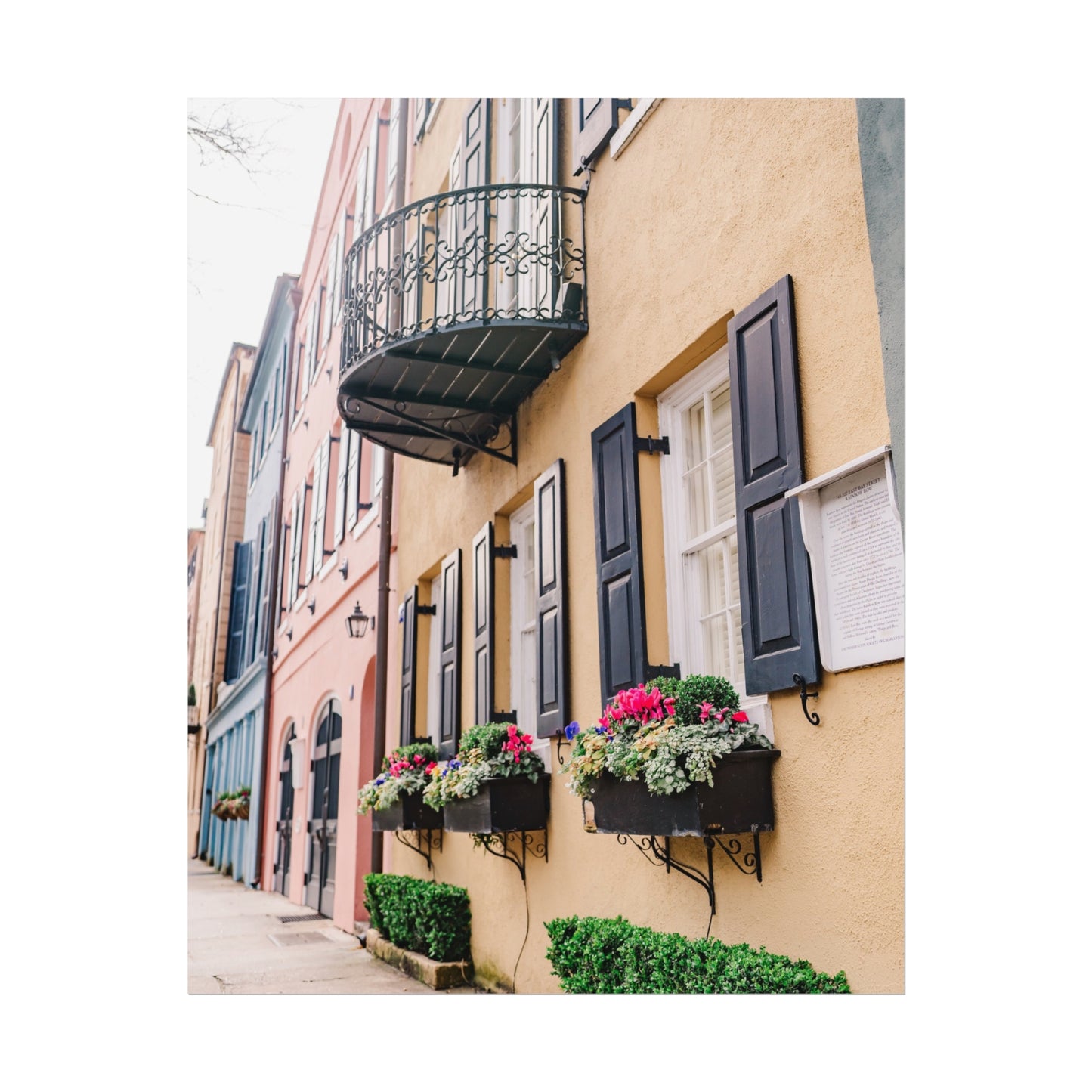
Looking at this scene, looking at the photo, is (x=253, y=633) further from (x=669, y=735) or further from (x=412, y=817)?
(x=669, y=735)

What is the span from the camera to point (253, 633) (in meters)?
11.7

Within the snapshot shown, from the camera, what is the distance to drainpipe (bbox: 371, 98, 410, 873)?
729 centimetres

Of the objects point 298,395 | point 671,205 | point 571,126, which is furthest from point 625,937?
point 298,395

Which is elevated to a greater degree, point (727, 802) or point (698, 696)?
point (698, 696)

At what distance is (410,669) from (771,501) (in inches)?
170

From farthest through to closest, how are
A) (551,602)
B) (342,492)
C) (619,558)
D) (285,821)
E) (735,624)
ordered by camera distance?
(285,821), (342,492), (551,602), (619,558), (735,624)

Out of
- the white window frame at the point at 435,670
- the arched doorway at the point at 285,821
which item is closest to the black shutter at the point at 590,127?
the white window frame at the point at 435,670

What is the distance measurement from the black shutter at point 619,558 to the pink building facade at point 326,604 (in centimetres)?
278

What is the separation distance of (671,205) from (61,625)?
2.67 metres

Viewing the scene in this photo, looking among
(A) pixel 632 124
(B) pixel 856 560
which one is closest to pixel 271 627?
(A) pixel 632 124

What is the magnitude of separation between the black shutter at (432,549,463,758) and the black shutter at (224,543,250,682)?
242cm

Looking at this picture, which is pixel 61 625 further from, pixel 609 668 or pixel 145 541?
pixel 609 668

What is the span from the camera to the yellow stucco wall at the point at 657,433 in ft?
8.86

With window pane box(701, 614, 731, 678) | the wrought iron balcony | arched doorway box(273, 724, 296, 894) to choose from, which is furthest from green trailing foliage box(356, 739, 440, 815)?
arched doorway box(273, 724, 296, 894)
